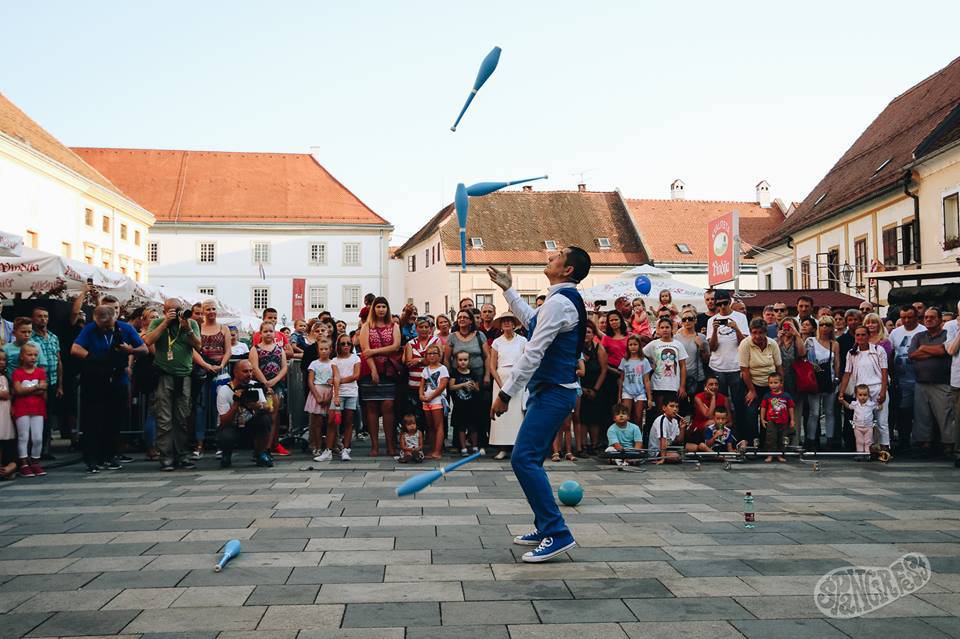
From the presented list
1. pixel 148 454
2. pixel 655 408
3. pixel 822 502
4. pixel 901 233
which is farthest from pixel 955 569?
pixel 901 233

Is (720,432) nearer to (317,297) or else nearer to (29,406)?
(29,406)

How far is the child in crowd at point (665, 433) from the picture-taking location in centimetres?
1119

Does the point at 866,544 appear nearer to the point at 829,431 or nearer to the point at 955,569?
the point at 955,569

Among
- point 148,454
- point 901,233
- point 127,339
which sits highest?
point 901,233

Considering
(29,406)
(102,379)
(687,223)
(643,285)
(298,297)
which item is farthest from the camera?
(687,223)

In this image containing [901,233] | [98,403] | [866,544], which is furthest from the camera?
[901,233]

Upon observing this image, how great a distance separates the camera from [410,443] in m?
11.3

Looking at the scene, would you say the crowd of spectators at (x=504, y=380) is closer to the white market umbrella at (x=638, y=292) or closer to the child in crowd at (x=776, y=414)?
the child in crowd at (x=776, y=414)

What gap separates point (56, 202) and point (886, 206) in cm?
3695

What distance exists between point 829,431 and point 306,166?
57.4m

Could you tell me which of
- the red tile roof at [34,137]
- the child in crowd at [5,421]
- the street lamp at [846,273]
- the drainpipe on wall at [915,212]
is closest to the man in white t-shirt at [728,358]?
the child in crowd at [5,421]

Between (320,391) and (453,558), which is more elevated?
(320,391)

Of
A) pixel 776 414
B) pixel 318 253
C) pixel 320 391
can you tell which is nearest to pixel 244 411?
pixel 320 391

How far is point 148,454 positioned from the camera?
12.1 metres
